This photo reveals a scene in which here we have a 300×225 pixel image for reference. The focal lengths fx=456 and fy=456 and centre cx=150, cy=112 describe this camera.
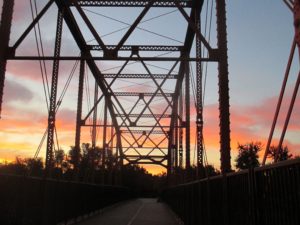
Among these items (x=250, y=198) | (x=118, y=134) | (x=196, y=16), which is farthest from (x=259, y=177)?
(x=118, y=134)

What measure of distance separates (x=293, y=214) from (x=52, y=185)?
1130 cm

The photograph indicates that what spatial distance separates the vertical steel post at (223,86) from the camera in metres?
12.9

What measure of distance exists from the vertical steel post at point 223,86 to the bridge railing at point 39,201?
518 centimetres

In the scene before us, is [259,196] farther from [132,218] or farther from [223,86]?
[132,218]

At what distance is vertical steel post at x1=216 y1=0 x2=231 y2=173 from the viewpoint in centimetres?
1291

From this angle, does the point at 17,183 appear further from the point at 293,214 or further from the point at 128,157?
the point at 128,157

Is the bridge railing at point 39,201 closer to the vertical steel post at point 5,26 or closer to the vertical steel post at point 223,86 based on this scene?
the vertical steel post at point 5,26

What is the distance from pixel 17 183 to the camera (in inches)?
430

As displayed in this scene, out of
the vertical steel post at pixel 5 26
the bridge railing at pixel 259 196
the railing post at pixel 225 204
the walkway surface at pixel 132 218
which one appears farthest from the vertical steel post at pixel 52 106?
the railing post at pixel 225 204

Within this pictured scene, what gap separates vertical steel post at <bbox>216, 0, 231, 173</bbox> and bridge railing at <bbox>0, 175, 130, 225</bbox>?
518 centimetres

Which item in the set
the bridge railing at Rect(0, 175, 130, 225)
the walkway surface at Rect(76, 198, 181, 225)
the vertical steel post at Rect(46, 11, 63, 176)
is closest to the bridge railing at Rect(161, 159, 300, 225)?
the bridge railing at Rect(0, 175, 130, 225)

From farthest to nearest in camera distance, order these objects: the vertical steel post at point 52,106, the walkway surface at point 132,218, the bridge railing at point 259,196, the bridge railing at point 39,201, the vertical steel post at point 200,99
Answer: the vertical steel post at point 200,99 < the walkway surface at point 132,218 < the vertical steel post at point 52,106 < the bridge railing at point 39,201 < the bridge railing at point 259,196

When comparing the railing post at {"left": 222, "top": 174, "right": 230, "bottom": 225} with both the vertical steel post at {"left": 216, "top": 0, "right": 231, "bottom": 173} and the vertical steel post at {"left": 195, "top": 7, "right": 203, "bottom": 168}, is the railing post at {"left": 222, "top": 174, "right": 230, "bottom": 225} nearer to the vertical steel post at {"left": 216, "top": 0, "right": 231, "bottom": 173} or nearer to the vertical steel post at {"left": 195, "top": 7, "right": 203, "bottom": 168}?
the vertical steel post at {"left": 216, "top": 0, "right": 231, "bottom": 173}

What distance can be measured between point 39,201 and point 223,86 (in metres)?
6.32
